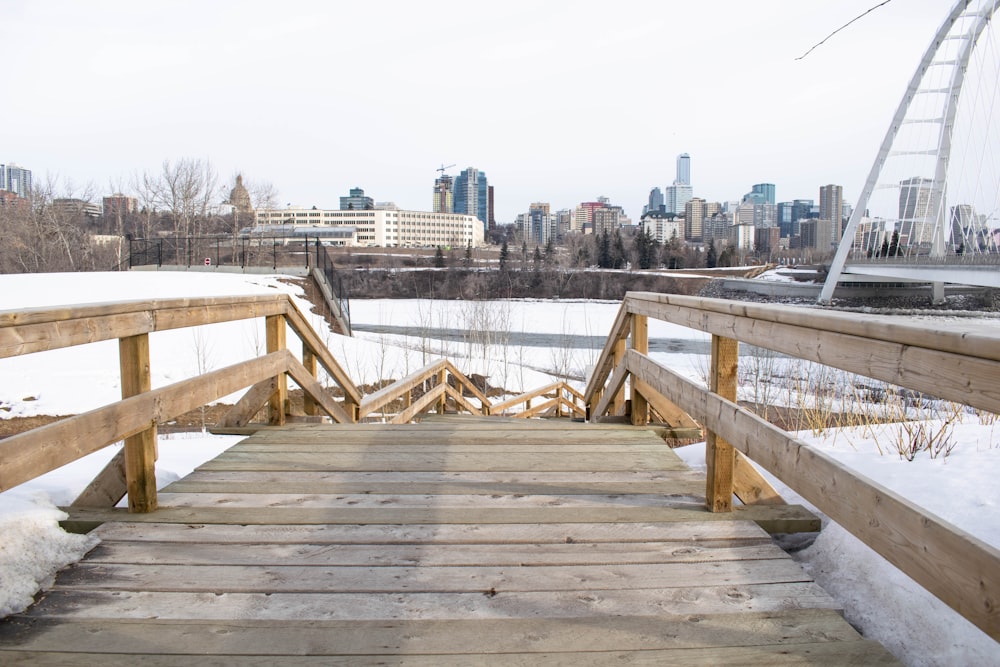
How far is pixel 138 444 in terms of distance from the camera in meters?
2.40

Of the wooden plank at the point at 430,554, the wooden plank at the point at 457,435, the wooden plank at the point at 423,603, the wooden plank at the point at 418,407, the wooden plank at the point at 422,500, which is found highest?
the wooden plank at the point at 423,603

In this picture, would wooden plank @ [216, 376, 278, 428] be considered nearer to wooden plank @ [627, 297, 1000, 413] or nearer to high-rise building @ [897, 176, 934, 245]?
wooden plank @ [627, 297, 1000, 413]

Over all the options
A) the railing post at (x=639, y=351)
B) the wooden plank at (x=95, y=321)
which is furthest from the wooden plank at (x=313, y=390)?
the railing post at (x=639, y=351)

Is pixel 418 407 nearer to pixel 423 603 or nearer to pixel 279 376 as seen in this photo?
Result: pixel 279 376

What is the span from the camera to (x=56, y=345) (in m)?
1.92

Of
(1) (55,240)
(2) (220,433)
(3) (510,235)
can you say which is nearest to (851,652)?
(2) (220,433)

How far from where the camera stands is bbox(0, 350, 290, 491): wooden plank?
1.75 metres

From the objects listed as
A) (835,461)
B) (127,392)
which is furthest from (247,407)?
(835,461)

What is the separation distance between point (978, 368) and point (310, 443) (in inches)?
123

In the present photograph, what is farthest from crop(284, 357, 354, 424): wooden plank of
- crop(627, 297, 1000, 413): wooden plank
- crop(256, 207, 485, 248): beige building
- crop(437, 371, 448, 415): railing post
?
crop(256, 207, 485, 248): beige building

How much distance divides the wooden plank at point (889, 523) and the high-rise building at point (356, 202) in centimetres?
15904

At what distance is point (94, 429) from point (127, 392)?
320 millimetres

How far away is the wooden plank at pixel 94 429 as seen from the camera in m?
1.75

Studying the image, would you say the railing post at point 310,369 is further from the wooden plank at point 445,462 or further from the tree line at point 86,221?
the tree line at point 86,221
